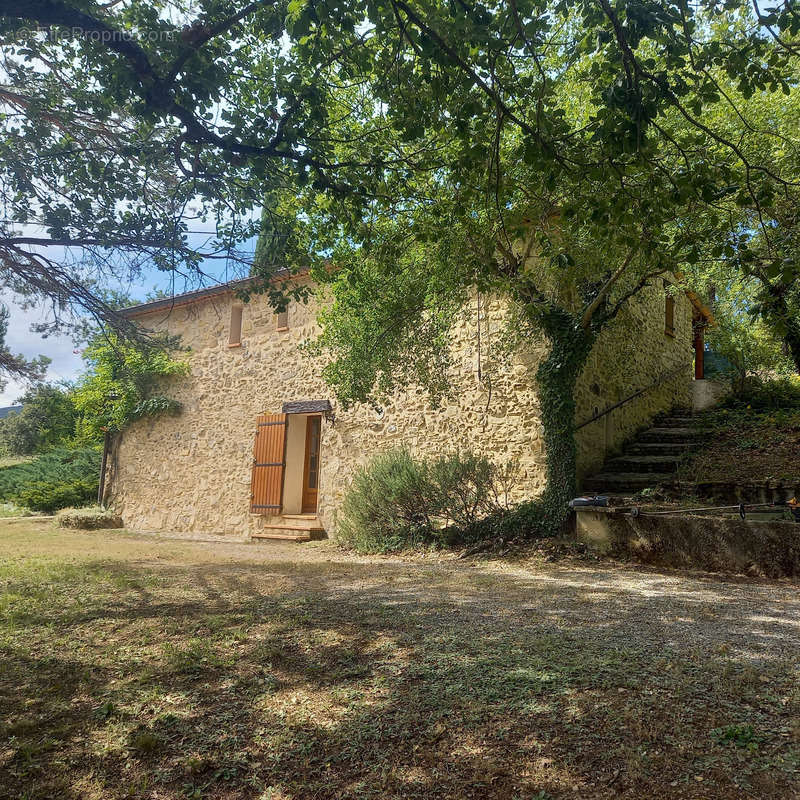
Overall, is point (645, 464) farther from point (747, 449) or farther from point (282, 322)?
point (282, 322)

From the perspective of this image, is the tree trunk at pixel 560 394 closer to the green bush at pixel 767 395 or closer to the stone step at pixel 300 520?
the stone step at pixel 300 520

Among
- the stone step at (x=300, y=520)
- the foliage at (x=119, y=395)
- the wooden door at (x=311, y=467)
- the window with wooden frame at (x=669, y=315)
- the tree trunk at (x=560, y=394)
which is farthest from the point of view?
the window with wooden frame at (x=669, y=315)

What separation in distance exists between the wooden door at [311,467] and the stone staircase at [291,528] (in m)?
0.42

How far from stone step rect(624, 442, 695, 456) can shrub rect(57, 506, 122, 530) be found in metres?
9.15

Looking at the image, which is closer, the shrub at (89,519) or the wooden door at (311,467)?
the wooden door at (311,467)

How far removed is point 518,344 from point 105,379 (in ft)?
28.3

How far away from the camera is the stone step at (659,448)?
849 centimetres

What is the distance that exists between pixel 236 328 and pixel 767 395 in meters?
9.44

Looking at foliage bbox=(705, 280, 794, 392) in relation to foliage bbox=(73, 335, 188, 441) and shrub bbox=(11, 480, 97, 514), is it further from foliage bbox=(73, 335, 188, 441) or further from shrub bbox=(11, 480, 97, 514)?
shrub bbox=(11, 480, 97, 514)

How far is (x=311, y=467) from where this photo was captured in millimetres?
10375

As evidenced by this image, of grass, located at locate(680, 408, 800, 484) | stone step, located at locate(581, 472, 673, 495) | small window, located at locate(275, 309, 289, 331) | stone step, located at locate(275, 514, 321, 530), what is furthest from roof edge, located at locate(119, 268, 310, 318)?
grass, located at locate(680, 408, 800, 484)

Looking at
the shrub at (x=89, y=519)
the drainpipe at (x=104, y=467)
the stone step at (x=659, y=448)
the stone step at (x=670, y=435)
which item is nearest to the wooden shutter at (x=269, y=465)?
the shrub at (x=89, y=519)

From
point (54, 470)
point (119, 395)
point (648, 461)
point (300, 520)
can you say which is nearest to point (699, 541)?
point (648, 461)

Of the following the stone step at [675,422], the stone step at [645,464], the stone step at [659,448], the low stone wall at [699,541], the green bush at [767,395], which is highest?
the green bush at [767,395]
